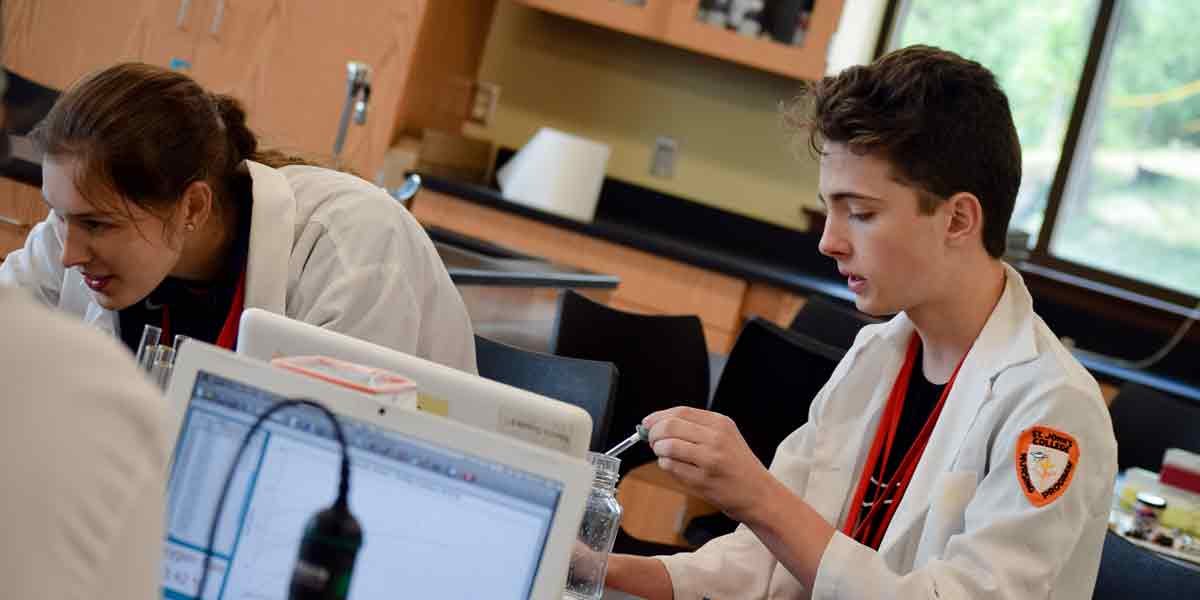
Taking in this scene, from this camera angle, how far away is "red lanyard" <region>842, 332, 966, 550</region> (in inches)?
76.2

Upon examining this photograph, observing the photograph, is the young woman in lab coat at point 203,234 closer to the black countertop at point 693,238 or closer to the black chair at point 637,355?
the black chair at point 637,355

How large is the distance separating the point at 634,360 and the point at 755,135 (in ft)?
8.72

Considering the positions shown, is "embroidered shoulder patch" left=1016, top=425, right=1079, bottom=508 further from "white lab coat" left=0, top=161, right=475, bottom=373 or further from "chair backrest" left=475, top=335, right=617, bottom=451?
"white lab coat" left=0, top=161, right=475, bottom=373

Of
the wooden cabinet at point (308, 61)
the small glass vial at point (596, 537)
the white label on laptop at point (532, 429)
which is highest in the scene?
the wooden cabinet at point (308, 61)

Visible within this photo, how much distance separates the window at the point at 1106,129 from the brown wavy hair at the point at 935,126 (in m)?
3.41

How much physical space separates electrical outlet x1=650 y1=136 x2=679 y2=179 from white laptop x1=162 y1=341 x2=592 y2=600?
15.3ft

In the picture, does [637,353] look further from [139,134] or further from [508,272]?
[139,134]

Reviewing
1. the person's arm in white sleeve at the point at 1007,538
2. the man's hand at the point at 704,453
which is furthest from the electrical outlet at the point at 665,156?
the man's hand at the point at 704,453

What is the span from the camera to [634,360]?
318 centimetres

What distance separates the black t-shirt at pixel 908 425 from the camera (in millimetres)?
1993

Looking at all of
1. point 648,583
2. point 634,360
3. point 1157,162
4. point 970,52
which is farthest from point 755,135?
point 648,583

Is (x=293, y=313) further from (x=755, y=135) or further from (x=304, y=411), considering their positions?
(x=755, y=135)

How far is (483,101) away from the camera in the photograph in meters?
5.75

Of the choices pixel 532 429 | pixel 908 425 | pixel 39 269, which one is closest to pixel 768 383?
pixel 908 425
